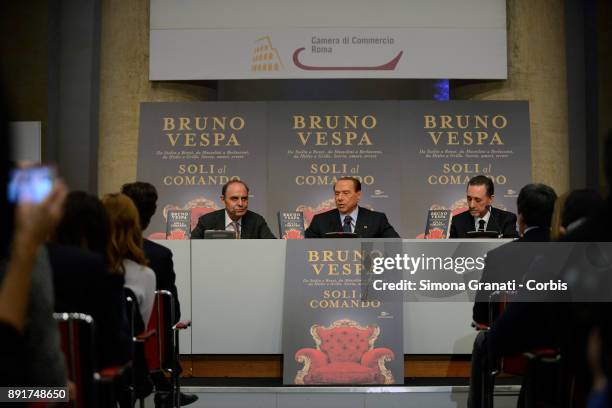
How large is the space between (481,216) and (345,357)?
1943 mm

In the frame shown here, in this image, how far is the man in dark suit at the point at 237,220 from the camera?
6.16 metres

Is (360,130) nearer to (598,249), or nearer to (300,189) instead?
(300,189)

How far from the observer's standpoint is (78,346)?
228 centimetres

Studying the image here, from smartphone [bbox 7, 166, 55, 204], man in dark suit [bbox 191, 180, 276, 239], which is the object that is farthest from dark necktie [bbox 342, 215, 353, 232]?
smartphone [bbox 7, 166, 55, 204]

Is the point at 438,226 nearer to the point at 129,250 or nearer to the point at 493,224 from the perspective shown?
the point at 493,224

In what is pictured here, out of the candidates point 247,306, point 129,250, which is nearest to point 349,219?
point 247,306

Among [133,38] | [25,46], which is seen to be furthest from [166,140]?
[25,46]

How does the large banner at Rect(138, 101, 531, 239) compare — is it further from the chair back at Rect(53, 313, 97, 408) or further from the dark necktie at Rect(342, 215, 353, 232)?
the chair back at Rect(53, 313, 97, 408)

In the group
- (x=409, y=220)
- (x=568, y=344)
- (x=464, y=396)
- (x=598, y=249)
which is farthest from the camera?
(x=409, y=220)

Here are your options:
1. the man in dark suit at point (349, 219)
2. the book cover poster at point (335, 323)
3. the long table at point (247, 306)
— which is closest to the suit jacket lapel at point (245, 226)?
the man in dark suit at point (349, 219)

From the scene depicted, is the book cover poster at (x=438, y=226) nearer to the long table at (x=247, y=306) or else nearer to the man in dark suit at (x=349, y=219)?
the long table at (x=247, y=306)

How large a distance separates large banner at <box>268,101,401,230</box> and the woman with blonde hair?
13.1ft

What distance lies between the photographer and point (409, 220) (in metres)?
7.21

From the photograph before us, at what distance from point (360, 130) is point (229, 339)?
9.58 feet
